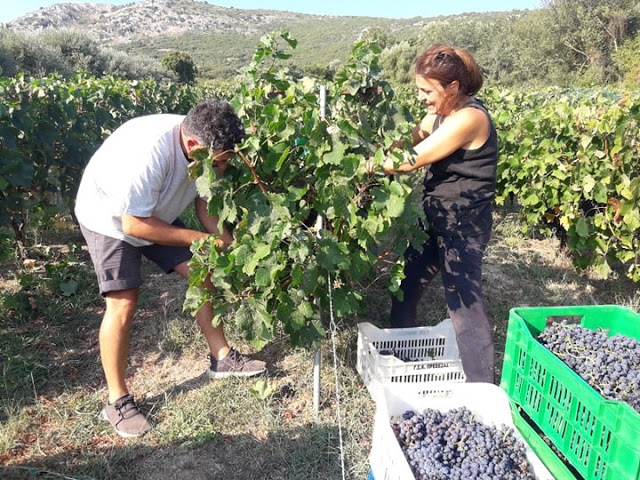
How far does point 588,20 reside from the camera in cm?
3406

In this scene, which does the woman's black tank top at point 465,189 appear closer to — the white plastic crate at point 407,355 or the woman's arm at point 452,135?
the woman's arm at point 452,135

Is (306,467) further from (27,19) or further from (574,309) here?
(27,19)

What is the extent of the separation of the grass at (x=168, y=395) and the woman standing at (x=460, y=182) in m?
0.59

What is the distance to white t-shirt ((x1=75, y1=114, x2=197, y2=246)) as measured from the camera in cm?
217

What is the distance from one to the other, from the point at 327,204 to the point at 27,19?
8788cm

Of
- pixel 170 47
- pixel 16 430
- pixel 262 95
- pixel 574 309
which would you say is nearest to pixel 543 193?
pixel 574 309

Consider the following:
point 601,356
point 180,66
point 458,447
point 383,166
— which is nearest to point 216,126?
point 383,166

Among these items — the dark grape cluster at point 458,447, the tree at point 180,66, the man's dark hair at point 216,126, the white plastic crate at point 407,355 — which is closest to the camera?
the dark grape cluster at point 458,447

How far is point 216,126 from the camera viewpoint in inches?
79.3

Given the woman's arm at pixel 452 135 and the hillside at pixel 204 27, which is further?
the hillside at pixel 204 27

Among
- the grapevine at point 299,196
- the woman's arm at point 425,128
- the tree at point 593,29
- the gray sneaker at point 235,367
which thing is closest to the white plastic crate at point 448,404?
the grapevine at point 299,196

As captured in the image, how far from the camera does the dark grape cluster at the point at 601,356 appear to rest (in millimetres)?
1895

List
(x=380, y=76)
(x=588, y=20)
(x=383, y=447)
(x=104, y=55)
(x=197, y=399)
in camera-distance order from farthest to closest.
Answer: (x=588, y=20) → (x=104, y=55) → (x=197, y=399) → (x=380, y=76) → (x=383, y=447)

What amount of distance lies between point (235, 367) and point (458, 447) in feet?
4.54
